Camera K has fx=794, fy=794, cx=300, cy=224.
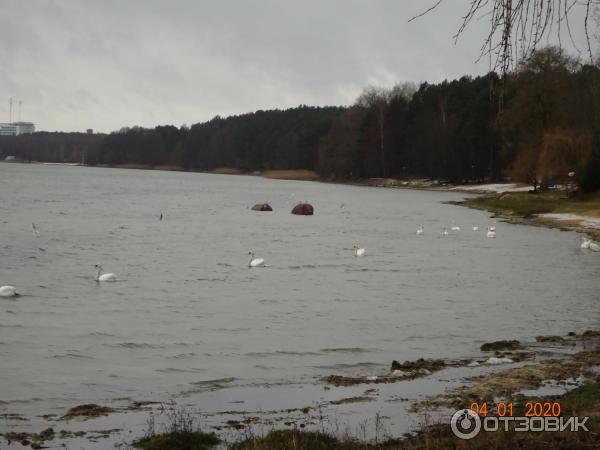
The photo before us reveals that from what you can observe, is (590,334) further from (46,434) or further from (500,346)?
(46,434)

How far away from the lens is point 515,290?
73.0 ft

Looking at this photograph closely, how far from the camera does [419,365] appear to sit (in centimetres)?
1285

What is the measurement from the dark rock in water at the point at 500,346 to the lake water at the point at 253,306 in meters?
0.29

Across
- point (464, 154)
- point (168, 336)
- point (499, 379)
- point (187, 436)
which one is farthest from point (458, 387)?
point (464, 154)

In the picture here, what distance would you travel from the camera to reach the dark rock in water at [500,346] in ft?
47.2

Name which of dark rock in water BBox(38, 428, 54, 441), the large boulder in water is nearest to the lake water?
dark rock in water BBox(38, 428, 54, 441)

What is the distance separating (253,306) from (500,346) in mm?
6602

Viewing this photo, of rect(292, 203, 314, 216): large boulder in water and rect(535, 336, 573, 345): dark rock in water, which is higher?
rect(292, 203, 314, 216): large boulder in water

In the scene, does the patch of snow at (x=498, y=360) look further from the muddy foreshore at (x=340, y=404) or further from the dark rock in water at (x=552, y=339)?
the dark rock in water at (x=552, y=339)

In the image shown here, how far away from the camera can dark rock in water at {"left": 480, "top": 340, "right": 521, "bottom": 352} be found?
566 inches

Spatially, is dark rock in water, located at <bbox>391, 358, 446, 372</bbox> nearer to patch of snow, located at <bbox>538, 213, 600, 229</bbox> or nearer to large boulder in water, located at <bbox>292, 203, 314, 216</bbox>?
patch of snow, located at <bbox>538, 213, 600, 229</bbox>

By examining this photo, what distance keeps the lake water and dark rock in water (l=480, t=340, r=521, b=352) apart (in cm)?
29

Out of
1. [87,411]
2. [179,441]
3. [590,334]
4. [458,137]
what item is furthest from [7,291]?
[458,137]
